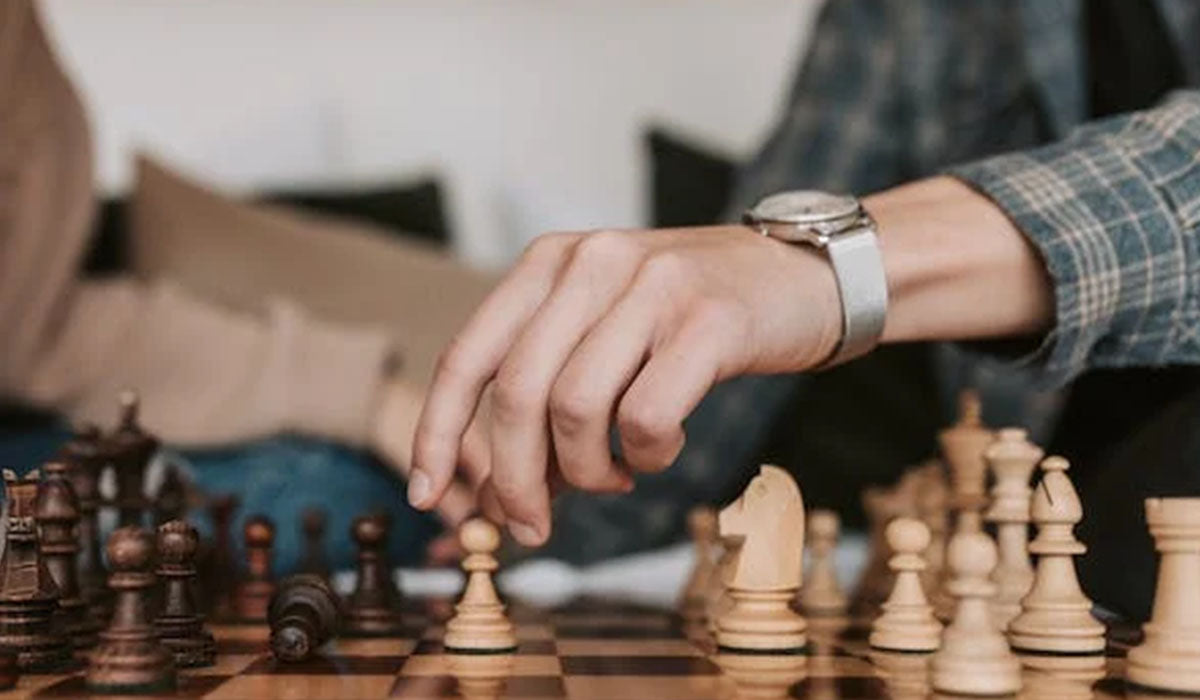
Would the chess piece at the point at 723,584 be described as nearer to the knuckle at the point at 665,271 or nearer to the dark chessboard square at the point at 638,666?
the dark chessboard square at the point at 638,666

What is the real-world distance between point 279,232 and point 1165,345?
1.75m

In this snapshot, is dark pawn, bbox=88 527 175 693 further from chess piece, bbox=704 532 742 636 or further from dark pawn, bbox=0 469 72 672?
chess piece, bbox=704 532 742 636

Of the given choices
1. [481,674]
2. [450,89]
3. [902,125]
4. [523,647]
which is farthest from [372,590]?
[450,89]

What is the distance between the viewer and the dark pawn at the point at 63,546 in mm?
1164

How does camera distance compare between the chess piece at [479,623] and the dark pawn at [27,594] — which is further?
the chess piece at [479,623]

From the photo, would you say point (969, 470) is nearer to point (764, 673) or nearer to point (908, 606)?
point (908, 606)

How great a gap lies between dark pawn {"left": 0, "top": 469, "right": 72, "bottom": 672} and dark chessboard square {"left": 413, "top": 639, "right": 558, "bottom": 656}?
25cm

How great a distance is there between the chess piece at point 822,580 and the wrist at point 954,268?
0.88ft

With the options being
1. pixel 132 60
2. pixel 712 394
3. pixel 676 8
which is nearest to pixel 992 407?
pixel 712 394

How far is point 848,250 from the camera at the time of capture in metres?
1.26

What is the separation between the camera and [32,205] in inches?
88.4

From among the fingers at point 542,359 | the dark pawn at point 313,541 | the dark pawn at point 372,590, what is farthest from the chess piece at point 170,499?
the fingers at point 542,359

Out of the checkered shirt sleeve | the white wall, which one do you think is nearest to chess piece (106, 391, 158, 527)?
the checkered shirt sleeve

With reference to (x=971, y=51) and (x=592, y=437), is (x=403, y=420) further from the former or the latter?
(x=592, y=437)
